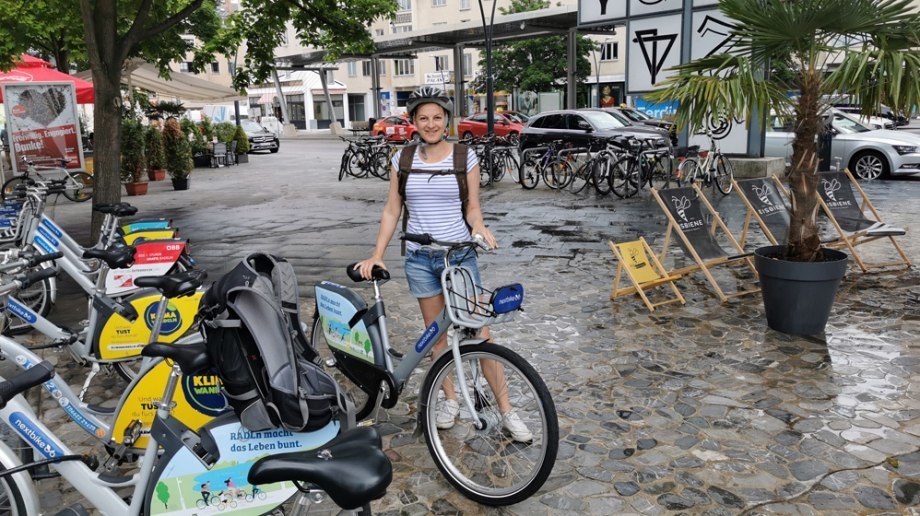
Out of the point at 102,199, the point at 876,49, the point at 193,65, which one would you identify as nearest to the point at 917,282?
the point at 876,49

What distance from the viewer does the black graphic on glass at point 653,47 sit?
13.0 meters

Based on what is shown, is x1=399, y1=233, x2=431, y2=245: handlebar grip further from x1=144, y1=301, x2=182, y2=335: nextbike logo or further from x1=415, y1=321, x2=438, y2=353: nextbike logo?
x1=144, y1=301, x2=182, y2=335: nextbike logo

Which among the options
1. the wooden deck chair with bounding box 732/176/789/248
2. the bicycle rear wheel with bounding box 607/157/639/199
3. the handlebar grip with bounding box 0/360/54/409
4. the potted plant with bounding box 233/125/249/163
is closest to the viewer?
the handlebar grip with bounding box 0/360/54/409

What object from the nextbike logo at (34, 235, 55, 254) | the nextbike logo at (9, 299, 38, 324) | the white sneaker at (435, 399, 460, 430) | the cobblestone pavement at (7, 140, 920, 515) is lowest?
the cobblestone pavement at (7, 140, 920, 515)

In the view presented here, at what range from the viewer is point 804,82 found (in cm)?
505

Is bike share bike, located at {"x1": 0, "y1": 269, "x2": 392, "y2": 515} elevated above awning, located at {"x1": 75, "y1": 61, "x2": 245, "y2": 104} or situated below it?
below

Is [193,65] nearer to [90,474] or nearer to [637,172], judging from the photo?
[637,172]

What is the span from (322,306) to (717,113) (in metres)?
3.11

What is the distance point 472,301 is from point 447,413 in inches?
27.0

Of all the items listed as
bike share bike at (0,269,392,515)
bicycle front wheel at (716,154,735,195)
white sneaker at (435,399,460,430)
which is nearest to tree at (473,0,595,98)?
bicycle front wheel at (716,154,735,195)

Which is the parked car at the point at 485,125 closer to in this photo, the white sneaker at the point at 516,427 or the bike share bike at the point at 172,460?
the white sneaker at the point at 516,427

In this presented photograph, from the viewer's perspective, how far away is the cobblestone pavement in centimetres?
329

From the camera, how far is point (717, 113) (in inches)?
199

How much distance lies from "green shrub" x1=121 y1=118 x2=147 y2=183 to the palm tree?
43.0ft
